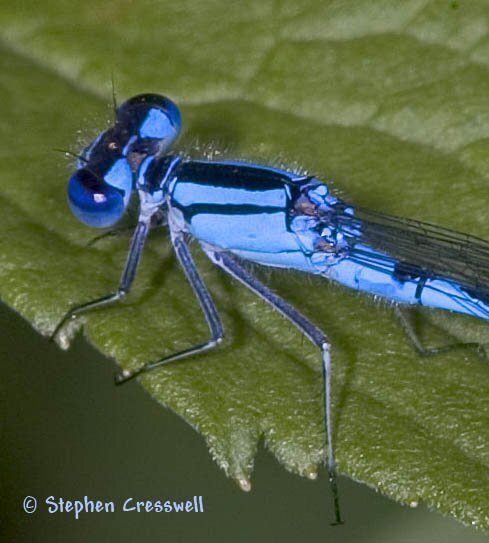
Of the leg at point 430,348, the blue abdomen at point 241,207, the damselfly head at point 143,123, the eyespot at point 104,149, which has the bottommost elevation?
the leg at point 430,348

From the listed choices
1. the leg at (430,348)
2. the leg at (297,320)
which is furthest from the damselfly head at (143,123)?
the leg at (430,348)

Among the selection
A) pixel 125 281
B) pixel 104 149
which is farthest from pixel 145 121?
pixel 125 281

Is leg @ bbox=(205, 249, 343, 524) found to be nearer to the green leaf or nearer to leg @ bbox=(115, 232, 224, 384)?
the green leaf

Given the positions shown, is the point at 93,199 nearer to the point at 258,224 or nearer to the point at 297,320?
the point at 258,224

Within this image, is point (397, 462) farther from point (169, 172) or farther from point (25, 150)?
point (25, 150)

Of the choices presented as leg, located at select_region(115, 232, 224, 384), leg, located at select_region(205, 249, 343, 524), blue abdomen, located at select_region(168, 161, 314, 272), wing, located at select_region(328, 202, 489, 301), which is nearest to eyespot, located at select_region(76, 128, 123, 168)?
blue abdomen, located at select_region(168, 161, 314, 272)

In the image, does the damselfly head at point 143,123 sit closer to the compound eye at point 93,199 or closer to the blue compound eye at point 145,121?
the blue compound eye at point 145,121
